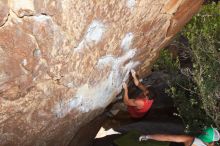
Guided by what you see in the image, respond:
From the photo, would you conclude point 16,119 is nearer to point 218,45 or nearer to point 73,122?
point 73,122

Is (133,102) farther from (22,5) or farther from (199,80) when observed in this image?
(22,5)

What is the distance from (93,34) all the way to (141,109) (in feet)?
8.14

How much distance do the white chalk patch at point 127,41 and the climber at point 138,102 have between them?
3.55ft

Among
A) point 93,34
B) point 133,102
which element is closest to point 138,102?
point 133,102

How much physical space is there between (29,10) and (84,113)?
2852mm

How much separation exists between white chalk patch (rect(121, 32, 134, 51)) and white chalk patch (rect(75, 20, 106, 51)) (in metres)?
0.78

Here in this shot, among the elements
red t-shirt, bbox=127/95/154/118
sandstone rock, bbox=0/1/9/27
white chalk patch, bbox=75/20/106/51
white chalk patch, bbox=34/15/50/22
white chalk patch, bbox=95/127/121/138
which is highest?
sandstone rock, bbox=0/1/9/27

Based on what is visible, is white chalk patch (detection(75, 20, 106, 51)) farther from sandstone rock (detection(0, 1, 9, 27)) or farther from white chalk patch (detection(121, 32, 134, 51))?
sandstone rock (detection(0, 1, 9, 27))

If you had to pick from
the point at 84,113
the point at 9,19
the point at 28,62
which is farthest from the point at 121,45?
the point at 9,19

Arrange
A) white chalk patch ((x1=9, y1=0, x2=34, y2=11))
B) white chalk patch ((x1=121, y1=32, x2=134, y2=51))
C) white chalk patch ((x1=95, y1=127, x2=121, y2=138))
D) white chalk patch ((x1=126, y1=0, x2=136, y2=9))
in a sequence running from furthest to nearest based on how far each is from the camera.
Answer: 1. white chalk patch ((x1=95, y1=127, x2=121, y2=138))
2. white chalk patch ((x1=121, y1=32, x2=134, y2=51))
3. white chalk patch ((x1=126, y1=0, x2=136, y2=9))
4. white chalk patch ((x1=9, y1=0, x2=34, y2=11))

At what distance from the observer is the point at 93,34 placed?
18.5 ft

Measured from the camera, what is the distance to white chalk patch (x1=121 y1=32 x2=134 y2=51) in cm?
651

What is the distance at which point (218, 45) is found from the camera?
28.8ft

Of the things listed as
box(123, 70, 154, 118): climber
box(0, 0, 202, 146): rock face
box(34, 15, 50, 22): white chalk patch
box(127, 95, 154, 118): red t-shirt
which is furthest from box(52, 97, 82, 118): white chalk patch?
box(34, 15, 50, 22): white chalk patch
